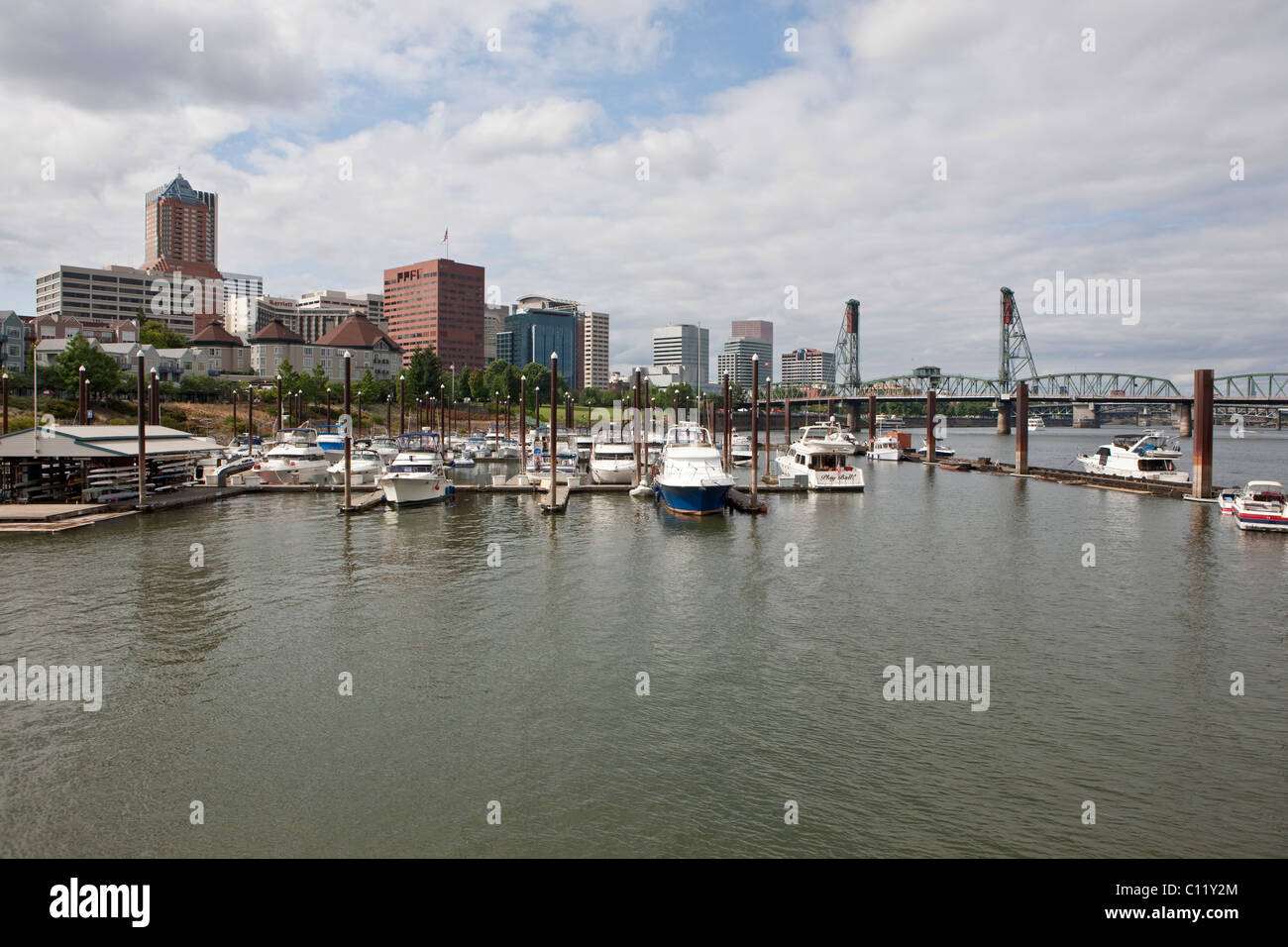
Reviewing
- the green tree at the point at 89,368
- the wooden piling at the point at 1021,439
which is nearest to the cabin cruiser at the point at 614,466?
the wooden piling at the point at 1021,439

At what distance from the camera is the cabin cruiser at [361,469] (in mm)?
60688

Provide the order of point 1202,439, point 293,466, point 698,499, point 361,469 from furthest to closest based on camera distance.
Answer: point 361,469 < point 293,466 < point 1202,439 < point 698,499

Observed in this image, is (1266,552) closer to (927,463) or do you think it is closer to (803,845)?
(803,845)

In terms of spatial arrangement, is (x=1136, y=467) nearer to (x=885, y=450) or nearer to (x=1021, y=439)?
(x=1021, y=439)

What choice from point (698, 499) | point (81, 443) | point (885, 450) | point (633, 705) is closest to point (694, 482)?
point (698, 499)

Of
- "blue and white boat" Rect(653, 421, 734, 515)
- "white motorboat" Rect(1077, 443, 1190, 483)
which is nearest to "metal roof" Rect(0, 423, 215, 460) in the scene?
"blue and white boat" Rect(653, 421, 734, 515)

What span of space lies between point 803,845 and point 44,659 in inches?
732

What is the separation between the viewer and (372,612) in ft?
83.1

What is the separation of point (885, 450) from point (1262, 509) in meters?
62.5

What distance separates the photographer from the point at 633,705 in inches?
700

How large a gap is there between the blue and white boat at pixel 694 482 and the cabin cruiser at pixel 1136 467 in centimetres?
3970

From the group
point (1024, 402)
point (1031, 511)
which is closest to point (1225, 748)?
point (1031, 511)

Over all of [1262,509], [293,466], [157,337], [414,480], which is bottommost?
[1262,509]

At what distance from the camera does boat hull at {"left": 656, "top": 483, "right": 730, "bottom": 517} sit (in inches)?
1843
